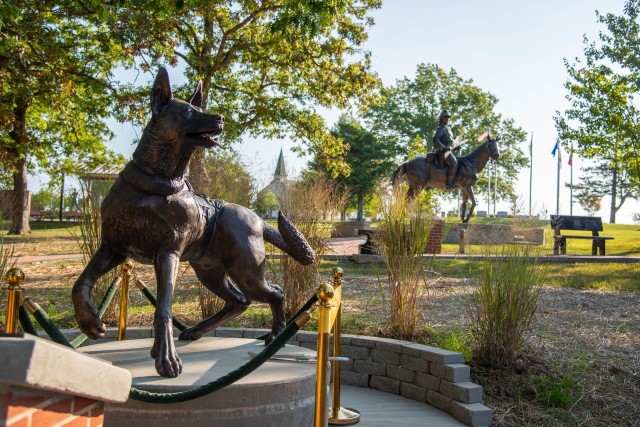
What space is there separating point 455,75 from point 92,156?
29641mm

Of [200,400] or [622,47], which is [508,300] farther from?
[622,47]

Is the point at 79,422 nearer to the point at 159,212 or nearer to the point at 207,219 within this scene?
the point at 159,212

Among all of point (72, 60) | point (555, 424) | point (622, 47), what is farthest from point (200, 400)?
point (622, 47)

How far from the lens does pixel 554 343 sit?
6.04 m

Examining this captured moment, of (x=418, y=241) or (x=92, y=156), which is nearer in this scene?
(x=418, y=241)

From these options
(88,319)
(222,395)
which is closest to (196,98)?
(88,319)

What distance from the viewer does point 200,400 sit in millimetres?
3441

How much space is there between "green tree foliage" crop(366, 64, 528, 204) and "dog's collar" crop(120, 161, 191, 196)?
40.6 metres

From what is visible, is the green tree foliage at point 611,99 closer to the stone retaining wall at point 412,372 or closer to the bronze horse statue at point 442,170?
the bronze horse statue at point 442,170

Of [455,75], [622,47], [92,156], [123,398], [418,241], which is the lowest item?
[123,398]

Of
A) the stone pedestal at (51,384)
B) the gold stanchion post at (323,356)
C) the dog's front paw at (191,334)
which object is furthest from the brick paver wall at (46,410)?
the dog's front paw at (191,334)

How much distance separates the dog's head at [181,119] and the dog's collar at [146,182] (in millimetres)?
273

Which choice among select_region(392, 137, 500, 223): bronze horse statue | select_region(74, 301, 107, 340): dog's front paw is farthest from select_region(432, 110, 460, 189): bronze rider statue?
select_region(74, 301, 107, 340): dog's front paw

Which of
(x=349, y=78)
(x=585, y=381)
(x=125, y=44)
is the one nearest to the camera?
(x=585, y=381)
